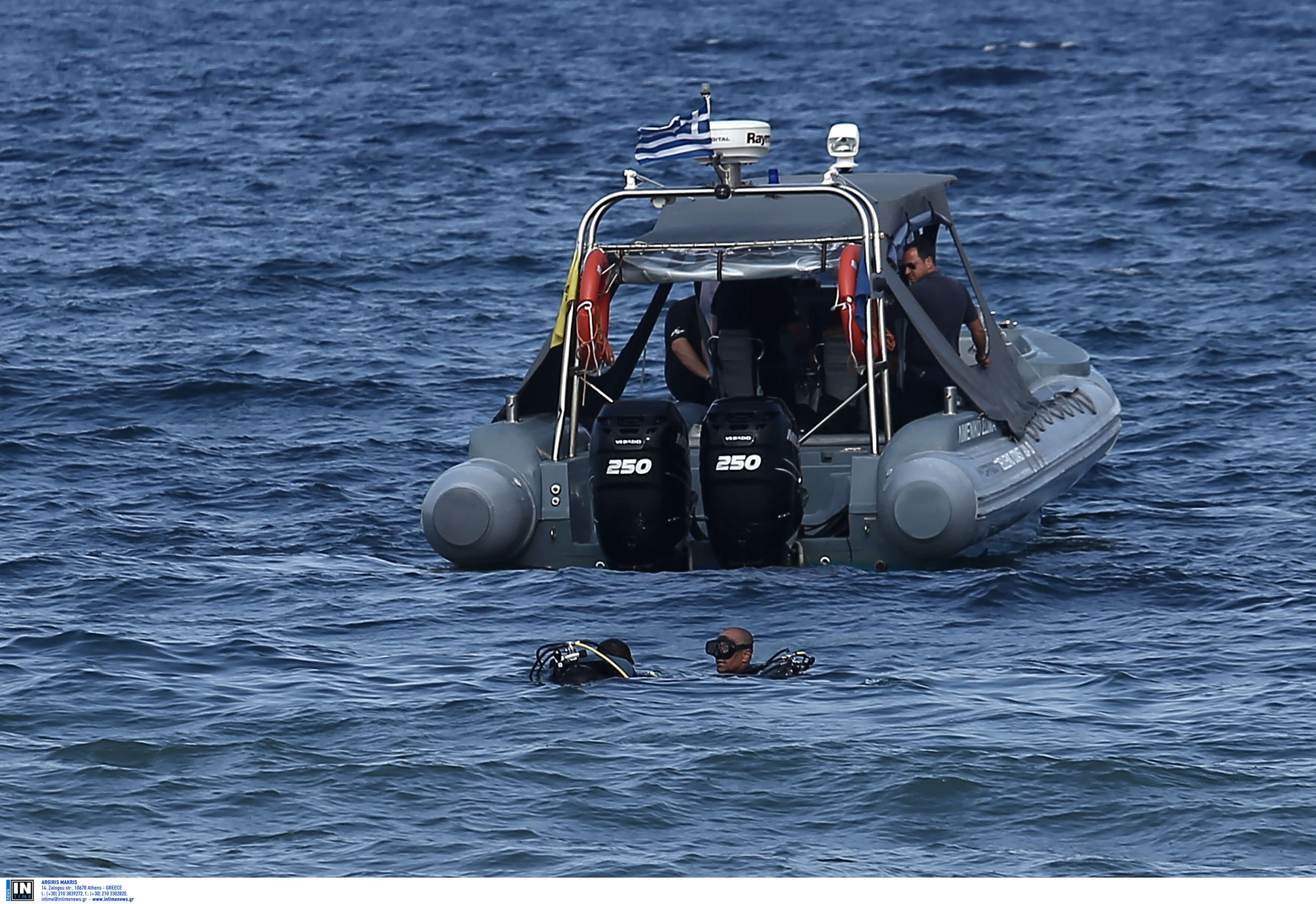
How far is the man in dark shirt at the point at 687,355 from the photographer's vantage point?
1184 cm

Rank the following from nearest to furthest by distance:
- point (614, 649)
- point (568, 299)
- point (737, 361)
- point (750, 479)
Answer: point (614, 649)
point (750, 479)
point (568, 299)
point (737, 361)

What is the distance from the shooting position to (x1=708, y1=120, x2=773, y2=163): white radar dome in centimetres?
1101

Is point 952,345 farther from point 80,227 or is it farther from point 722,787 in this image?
point 80,227

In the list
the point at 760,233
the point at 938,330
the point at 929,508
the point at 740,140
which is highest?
the point at 740,140

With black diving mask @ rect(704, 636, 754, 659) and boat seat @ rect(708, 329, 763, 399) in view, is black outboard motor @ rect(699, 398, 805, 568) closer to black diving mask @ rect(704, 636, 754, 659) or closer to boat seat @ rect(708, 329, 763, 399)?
boat seat @ rect(708, 329, 763, 399)

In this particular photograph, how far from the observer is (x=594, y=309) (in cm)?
1089

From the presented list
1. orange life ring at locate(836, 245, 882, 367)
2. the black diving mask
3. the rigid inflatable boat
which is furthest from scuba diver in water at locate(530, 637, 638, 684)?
orange life ring at locate(836, 245, 882, 367)

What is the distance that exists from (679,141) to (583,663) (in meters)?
3.42

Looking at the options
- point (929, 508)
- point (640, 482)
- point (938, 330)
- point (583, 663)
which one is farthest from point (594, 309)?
point (583, 663)

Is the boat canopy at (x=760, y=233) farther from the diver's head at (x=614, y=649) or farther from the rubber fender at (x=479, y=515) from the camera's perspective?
the diver's head at (x=614, y=649)

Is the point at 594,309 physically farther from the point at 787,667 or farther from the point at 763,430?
the point at 787,667

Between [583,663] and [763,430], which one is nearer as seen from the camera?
[583,663]

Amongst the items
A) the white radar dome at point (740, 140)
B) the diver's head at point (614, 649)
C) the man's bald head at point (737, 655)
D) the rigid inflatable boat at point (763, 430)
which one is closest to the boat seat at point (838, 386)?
the rigid inflatable boat at point (763, 430)

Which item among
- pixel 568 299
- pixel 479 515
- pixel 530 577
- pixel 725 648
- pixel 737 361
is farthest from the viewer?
pixel 737 361
